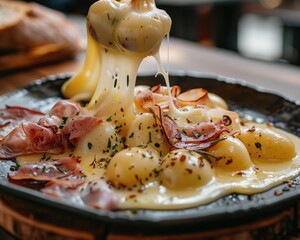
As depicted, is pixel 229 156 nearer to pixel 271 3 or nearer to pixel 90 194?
pixel 90 194

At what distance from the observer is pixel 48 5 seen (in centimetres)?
633

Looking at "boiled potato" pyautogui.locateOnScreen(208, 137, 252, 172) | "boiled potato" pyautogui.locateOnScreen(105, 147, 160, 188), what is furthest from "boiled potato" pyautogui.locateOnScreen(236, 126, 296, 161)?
"boiled potato" pyautogui.locateOnScreen(105, 147, 160, 188)

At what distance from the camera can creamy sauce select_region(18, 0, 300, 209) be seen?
5.28 ft

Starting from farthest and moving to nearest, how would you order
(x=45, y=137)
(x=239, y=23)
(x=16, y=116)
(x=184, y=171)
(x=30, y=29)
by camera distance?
(x=239, y=23), (x=30, y=29), (x=16, y=116), (x=45, y=137), (x=184, y=171)

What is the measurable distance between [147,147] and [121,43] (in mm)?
390

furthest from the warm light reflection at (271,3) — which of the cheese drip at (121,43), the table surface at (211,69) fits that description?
the cheese drip at (121,43)

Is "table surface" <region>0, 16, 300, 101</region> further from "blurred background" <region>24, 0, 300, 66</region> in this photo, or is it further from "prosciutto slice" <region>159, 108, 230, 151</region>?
"blurred background" <region>24, 0, 300, 66</region>

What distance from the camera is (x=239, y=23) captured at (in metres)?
6.82

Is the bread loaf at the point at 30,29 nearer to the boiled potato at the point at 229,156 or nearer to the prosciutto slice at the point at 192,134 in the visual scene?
the prosciutto slice at the point at 192,134

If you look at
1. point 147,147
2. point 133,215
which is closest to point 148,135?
point 147,147

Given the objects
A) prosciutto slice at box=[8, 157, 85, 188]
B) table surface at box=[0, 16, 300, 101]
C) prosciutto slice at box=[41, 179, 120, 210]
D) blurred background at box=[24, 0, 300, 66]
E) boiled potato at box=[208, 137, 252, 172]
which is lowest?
blurred background at box=[24, 0, 300, 66]

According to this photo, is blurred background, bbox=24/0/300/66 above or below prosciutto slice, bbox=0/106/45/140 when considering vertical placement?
below

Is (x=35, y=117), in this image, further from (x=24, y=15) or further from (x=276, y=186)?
(x=24, y=15)

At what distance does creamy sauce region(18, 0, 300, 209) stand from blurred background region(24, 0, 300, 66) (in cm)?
405
